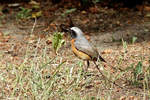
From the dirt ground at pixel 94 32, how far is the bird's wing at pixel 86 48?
0.60 meters

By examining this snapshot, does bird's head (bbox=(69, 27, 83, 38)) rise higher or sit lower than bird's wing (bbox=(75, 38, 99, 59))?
higher

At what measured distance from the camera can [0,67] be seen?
5.57m

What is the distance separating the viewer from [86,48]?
5.43 meters

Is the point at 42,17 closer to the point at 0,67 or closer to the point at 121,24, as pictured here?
the point at 121,24

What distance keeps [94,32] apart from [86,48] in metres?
2.61

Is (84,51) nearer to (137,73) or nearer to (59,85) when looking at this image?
(59,85)

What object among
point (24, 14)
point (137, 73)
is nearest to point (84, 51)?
point (137, 73)

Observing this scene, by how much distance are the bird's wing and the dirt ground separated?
23.7 inches

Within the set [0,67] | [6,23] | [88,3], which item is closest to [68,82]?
[0,67]

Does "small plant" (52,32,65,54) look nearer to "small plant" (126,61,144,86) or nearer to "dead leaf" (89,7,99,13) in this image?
"small plant" (126,61,144,86)

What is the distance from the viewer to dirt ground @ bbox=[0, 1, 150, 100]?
254 inches

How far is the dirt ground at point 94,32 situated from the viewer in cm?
645

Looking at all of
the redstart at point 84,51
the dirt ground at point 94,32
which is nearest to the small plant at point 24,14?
the dirt ground at point 94,32

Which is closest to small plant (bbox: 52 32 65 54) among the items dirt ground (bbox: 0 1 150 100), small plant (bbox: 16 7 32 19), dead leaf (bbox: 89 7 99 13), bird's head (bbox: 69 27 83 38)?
dirt ground (bbox: 0 1 150 100)
